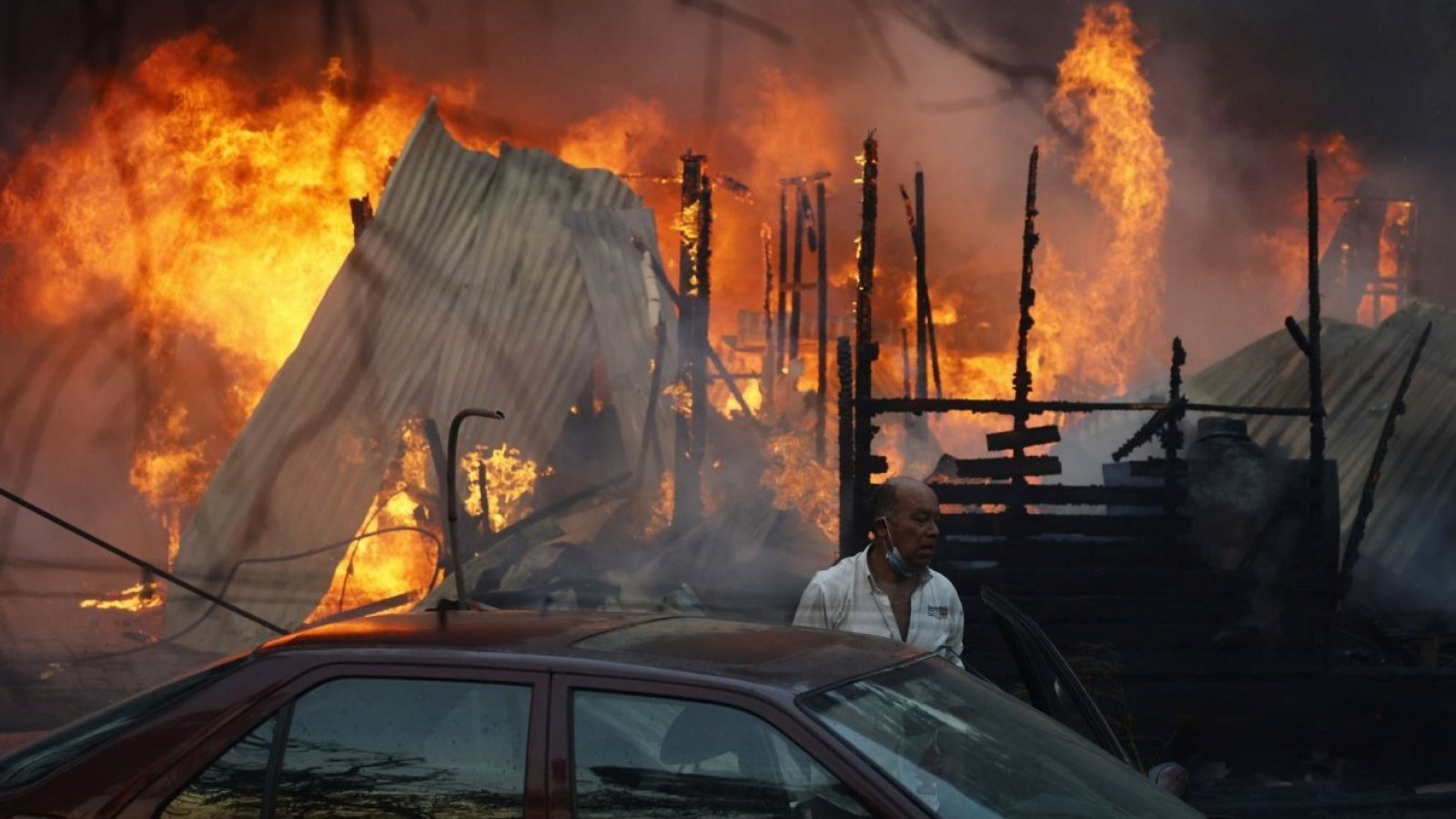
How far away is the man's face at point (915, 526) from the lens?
5137 millimetres

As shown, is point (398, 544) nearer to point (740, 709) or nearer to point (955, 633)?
point (955, 633)

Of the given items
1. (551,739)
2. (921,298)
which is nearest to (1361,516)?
(921,298)

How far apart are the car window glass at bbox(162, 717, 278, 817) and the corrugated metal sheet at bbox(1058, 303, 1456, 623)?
10.7 metres

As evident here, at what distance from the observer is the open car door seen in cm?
437

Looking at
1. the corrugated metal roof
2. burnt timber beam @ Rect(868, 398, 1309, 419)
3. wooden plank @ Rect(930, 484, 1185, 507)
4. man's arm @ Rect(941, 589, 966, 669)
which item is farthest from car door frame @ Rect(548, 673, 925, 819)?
the corrugated metal roof

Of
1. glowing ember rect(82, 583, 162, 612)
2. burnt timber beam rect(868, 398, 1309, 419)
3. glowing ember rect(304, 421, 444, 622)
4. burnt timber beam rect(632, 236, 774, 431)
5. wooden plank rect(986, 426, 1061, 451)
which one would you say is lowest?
glowing ember rect(82, 583, 162, 612)

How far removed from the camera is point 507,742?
3.03 m

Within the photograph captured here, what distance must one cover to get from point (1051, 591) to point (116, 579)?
15.2 m

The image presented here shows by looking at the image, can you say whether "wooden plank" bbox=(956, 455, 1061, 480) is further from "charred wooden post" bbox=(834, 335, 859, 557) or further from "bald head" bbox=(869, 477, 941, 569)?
"bald head" bbox=(869, 477, 941, 569)

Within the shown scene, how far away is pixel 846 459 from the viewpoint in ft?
33.7

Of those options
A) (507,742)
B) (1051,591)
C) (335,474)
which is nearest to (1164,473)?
(1051,591)

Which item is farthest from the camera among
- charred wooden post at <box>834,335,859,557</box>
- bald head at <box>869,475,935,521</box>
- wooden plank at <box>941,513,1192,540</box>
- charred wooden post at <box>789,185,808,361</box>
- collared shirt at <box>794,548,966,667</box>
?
charred wooden post at <box>789,185,808,361</box>

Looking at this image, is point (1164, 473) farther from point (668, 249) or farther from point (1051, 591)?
point (668, 249)

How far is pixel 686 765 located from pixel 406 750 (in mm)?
621
